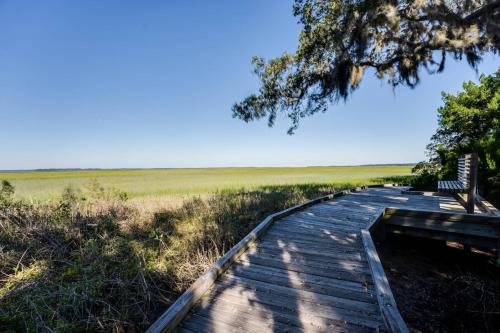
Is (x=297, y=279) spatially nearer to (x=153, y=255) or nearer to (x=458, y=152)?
(x=153, y=255)

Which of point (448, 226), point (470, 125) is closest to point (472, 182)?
point (448, 226)

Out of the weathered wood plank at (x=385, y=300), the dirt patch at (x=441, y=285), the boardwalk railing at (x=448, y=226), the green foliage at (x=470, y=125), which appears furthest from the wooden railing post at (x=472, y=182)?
the green foliage at (x=470, y=125)

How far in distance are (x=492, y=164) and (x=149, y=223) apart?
12.5 m

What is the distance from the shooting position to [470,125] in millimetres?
11750

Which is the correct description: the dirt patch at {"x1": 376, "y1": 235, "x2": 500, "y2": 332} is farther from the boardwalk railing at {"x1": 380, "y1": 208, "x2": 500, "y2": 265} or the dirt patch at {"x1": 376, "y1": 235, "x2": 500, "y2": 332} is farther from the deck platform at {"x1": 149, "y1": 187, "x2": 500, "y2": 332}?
the deck platform at {"x1": 149, "y1": 187, "x2": 500, "y2": 332}

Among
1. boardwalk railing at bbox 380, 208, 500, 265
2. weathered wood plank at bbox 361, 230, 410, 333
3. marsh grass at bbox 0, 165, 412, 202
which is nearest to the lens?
weathered wood plank at bbox 361, 230, 410, 333

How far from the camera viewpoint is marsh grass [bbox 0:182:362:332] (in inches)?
129

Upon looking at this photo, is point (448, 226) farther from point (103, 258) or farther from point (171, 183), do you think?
point (171, 183)

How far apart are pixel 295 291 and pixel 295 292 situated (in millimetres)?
26

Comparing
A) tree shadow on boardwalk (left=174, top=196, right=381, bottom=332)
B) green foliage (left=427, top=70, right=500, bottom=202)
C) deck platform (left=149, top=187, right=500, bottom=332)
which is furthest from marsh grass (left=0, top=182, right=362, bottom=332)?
green foliage (left=427, top=70, right=500, bottom=202)

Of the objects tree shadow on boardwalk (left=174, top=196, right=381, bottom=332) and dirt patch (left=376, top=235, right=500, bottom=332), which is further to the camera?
dirt patch (left=376, top=235, right=500, bottom=332)

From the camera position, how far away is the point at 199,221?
7.45 m

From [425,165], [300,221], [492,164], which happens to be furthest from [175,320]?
[425,165]

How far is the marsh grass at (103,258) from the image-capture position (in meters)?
3.29
